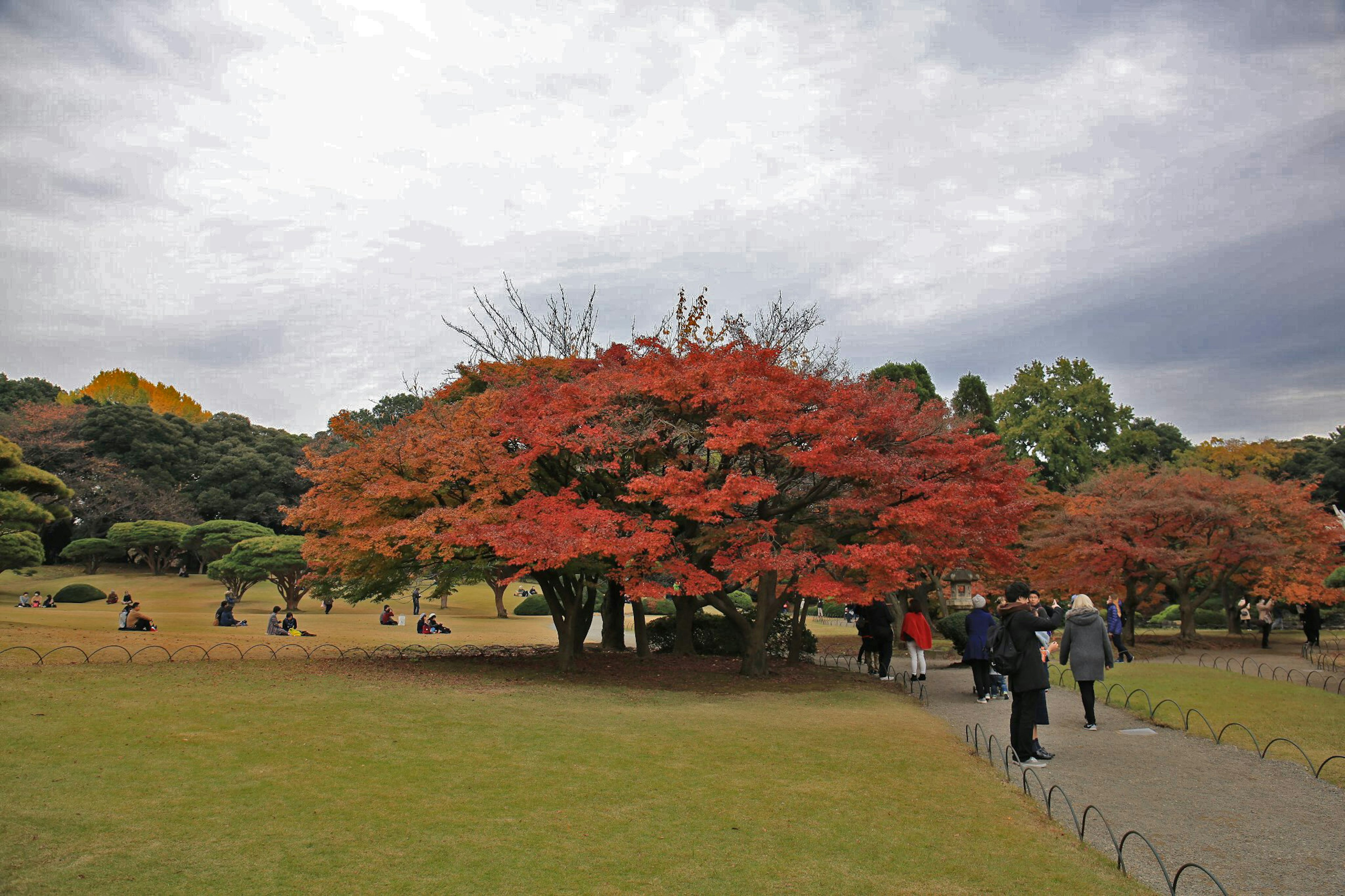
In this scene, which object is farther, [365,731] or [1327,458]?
[1327,458]

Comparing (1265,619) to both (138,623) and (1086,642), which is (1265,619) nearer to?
(1086,642)

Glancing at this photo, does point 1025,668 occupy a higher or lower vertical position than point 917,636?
higher

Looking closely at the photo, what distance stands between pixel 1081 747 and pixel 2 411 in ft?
194

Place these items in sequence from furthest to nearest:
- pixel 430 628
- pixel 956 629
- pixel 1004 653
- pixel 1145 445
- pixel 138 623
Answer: pixel 1145 445
pixel 430 628
pixel 956 629
pixel 138 623
pixel 1004 653

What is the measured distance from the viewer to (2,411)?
4816 cm

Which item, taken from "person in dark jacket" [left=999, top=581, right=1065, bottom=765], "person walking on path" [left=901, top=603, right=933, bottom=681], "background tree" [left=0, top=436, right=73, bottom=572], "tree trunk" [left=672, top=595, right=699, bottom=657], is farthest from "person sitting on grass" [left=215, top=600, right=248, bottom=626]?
"person in dark jacket" [left=999, top=581, right=1065, bottom=765]

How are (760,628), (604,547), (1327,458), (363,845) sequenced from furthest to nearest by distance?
(1327,458)
(760,628)
(604,547)
(363,845)

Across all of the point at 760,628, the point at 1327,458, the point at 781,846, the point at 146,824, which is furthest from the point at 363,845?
the point at 1327,458

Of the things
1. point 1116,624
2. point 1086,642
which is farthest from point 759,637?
point 1116,624

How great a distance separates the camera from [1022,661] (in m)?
8.45

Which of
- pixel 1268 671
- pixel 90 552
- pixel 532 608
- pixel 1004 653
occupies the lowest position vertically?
pixel 1268 671

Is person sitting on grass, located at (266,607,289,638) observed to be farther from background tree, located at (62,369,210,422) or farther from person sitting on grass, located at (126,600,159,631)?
background tree, located at (62,369,210,422)

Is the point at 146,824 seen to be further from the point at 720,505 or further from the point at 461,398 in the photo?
the point at 461,398

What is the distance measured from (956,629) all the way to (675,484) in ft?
41.0
